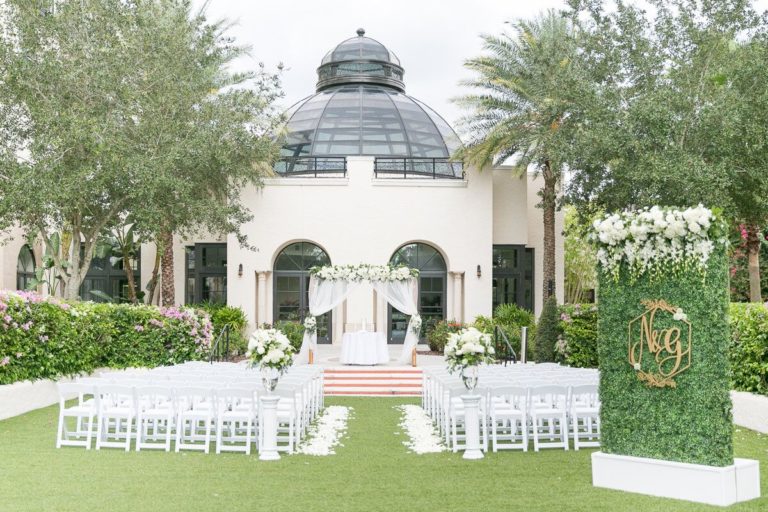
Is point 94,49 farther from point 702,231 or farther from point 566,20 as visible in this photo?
point 702,231

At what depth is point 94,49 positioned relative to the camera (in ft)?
60.4

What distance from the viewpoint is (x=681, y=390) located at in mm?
7480

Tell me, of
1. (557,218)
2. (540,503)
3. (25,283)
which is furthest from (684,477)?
(25,283)

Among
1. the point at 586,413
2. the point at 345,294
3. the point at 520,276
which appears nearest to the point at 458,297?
the point at 520,276

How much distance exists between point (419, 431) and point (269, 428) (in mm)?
3061

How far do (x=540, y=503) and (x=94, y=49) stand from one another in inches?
622

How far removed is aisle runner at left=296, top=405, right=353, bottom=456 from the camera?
10.2m

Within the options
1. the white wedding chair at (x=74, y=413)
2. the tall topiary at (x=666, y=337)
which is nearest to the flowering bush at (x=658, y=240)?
the tall topiary at (x=666, y=337)

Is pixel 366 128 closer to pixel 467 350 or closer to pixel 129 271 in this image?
pixel 129 271

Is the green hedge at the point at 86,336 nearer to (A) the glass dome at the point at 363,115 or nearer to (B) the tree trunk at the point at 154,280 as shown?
(B) the tree trunk at the point at 154,280

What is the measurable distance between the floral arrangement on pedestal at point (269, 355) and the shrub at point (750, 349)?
735 cm

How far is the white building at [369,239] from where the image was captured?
84.9 ft

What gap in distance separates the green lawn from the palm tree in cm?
1336

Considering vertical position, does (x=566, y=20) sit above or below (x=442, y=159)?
above
